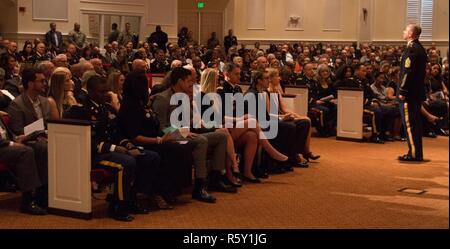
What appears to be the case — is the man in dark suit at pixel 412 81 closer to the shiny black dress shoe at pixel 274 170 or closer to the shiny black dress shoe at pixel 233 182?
the shiny black dress shoe at pixel 274 170

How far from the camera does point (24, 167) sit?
219 inches

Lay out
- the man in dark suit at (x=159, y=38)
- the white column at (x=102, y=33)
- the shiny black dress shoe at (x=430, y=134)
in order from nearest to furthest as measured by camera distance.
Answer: the shiny black dress shoe at (x=430, y=134)
the white column at (x=102, y=33)
the man in dark suit at (x=159, y=38)

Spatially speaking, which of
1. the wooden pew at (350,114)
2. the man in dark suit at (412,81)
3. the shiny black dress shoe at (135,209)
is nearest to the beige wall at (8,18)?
the wooden pew at (350,114)

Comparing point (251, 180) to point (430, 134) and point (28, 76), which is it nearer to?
point (28, 76)

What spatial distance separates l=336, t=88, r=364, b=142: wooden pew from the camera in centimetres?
1055

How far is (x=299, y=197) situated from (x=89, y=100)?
2286 mm

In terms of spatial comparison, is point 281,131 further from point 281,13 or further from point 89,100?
point 281,13

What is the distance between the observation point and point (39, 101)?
603 cm

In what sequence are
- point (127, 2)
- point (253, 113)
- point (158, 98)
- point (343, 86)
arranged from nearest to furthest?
point (158, 98), point (253, 113), point (343, 86), point (127, 2)

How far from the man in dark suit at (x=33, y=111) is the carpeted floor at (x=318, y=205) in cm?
44

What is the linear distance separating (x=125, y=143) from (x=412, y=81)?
Answer: 4376 millimetres

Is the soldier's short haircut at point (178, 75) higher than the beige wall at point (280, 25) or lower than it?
lower

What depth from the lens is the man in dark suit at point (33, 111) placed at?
578cm
